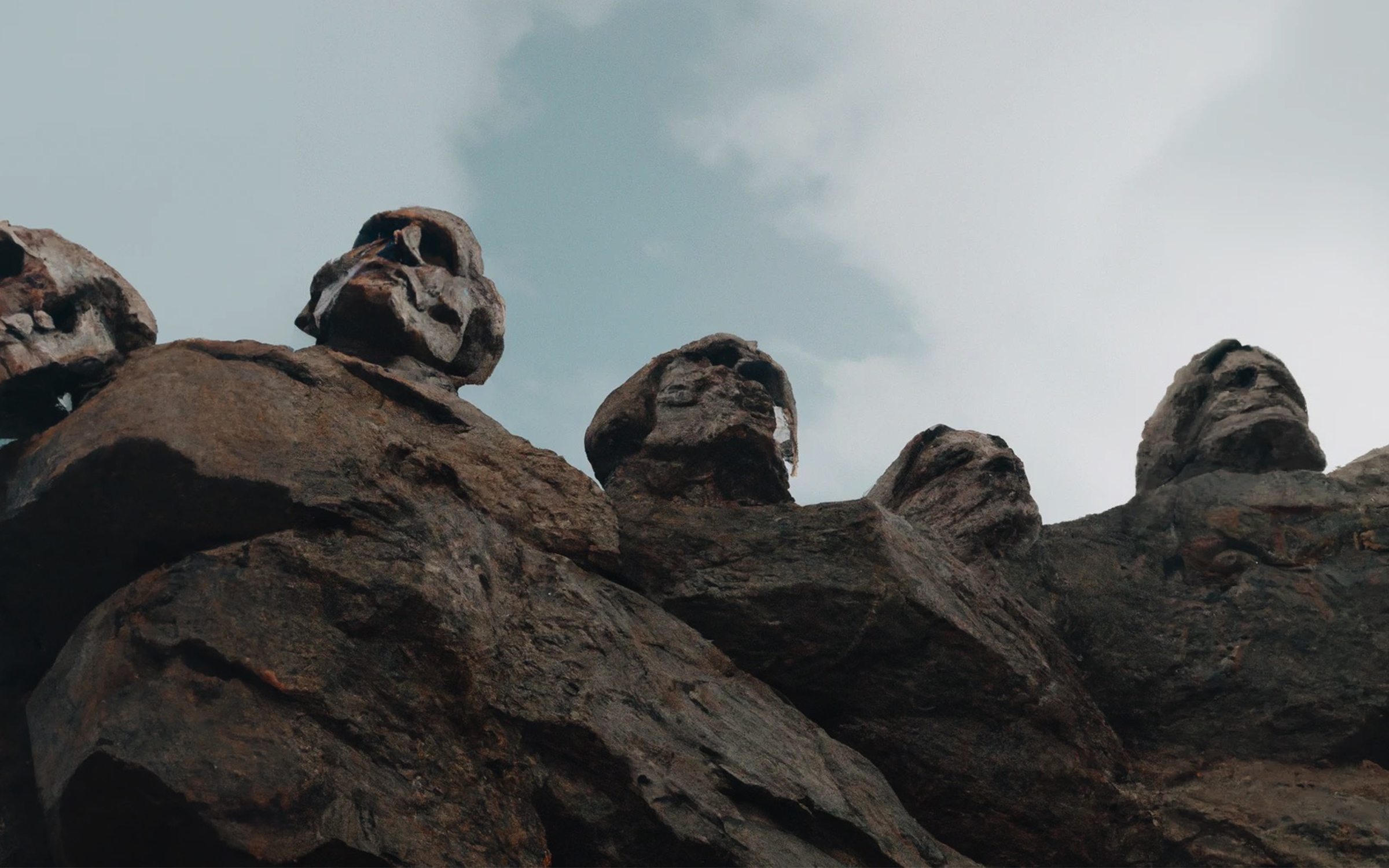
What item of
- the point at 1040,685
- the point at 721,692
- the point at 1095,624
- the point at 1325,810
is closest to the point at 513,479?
the point at 721,692

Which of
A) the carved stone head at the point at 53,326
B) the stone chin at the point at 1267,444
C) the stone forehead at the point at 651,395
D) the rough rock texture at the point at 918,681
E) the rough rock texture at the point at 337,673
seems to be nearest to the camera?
the rough rock texture at the point at 337,673

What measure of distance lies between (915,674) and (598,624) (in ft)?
11.4

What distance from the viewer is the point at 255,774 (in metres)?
8.04

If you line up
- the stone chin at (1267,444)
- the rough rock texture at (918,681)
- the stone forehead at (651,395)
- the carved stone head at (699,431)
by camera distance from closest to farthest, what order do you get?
the rough rock texture at (918,681) < the carved stone head at (699,431) < the stone chin at (1267,444) < the stone forehead at (651,395)

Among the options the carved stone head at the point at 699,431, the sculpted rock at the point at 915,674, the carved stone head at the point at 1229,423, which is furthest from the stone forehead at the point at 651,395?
the carved stone head at the point at 1229,423

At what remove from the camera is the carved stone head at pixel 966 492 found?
15883 millimetres

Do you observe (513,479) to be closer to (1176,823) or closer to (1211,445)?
(1176,823)

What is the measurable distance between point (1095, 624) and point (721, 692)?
5.43 meters

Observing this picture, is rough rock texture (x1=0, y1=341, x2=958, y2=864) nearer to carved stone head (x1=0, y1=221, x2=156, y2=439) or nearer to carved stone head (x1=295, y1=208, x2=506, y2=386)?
carved stone head (x1=0, y1=221, x2=156, y2=439)

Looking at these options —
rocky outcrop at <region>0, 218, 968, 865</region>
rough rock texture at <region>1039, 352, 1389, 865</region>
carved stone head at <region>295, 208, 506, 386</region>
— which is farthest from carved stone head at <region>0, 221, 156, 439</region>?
rough rock texture at <region>1039, 352, 1389, 865</region>

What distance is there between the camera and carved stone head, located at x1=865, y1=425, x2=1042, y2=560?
52.1 feet

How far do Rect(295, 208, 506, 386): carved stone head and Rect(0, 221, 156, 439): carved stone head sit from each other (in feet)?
10.9

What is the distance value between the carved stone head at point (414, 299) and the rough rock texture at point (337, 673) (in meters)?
3.12

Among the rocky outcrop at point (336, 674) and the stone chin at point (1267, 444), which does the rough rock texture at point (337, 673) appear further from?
the stone chin at point (1267, 444)
